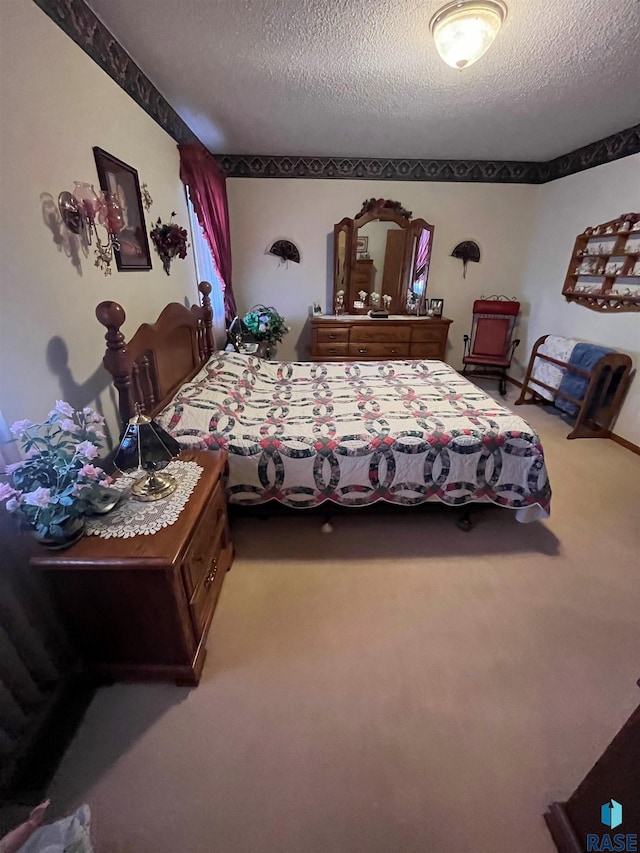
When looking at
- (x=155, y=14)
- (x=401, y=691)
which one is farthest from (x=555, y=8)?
(x=401, y=691)

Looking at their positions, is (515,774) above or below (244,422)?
below

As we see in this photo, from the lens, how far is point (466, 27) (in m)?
1.47

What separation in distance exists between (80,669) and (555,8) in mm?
3204

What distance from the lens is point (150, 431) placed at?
4.19 ft

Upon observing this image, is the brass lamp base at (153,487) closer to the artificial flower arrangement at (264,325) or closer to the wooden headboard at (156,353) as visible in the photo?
the wooden headboard at (156,353)

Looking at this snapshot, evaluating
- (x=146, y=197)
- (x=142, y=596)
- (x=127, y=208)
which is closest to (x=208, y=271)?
(x=146, y=197)

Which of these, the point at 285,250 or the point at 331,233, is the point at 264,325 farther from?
the point at 331,233

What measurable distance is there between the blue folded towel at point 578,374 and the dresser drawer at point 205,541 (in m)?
3.16

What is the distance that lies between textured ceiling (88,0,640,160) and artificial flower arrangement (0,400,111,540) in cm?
176

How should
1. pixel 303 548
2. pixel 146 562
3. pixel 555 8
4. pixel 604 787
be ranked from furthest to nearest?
pixel 303 548, pixel 555 8, pixel 146 562, pixel 604 787

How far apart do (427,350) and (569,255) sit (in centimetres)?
161

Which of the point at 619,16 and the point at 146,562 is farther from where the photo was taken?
the point at 619,16

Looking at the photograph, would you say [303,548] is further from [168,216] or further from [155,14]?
[155,14]

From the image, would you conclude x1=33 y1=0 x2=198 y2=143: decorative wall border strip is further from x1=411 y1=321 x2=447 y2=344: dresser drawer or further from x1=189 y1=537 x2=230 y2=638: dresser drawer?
x1=411 y1=321 x2=447 y2=344: dresser drawer
